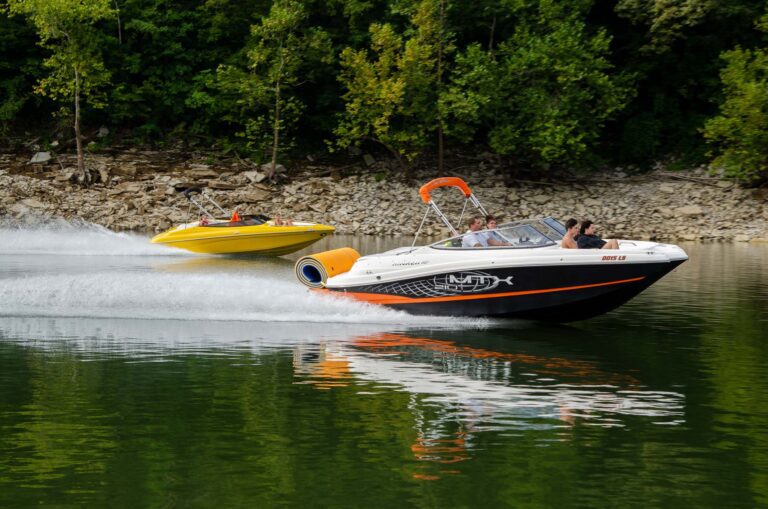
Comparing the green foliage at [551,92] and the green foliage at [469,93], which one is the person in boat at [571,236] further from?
the green foliage at [469,93]

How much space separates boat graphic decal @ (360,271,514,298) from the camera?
17.4 meters

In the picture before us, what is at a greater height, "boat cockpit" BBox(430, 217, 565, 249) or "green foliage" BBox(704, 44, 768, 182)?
"green foliage" BBox(704, 44, 768, 182)

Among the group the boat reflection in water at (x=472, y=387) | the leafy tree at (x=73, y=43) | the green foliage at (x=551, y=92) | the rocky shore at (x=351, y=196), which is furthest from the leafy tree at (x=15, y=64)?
the boat reflection in water at (x=472, y=387)

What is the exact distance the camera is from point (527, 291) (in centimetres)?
1734

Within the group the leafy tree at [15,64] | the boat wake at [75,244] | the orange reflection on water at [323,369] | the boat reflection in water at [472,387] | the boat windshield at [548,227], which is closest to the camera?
the boat reflection in water at [472,387]

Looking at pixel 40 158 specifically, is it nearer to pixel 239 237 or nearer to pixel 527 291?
pixel 239 237

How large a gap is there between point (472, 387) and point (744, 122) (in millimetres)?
36370

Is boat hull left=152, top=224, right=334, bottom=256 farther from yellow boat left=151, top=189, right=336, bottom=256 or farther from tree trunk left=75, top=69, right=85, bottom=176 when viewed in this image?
tree trunk left=75, top=69, right=85, bottom=176

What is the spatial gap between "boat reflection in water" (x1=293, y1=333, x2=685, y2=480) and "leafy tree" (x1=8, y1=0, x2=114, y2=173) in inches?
1366

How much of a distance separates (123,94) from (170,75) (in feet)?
9.20

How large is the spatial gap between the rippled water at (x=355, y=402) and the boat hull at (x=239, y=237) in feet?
37.5

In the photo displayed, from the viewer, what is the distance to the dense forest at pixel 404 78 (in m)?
46.4

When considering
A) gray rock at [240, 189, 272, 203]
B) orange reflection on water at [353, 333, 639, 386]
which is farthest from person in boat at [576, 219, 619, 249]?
gray rock at [240, 189, 272, 203]

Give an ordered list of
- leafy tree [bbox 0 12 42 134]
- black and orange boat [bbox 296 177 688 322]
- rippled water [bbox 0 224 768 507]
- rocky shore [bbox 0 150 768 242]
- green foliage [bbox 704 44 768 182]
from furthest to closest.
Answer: leafy tree [bbox 0 12 42 134] → green foliage [bbox 704 44 768 182] → rocky shore [bbox 0 150 768 242] → black and orange boat [bbox 296 177 688 322] → rippled water [bbox 0 224 768 507]
